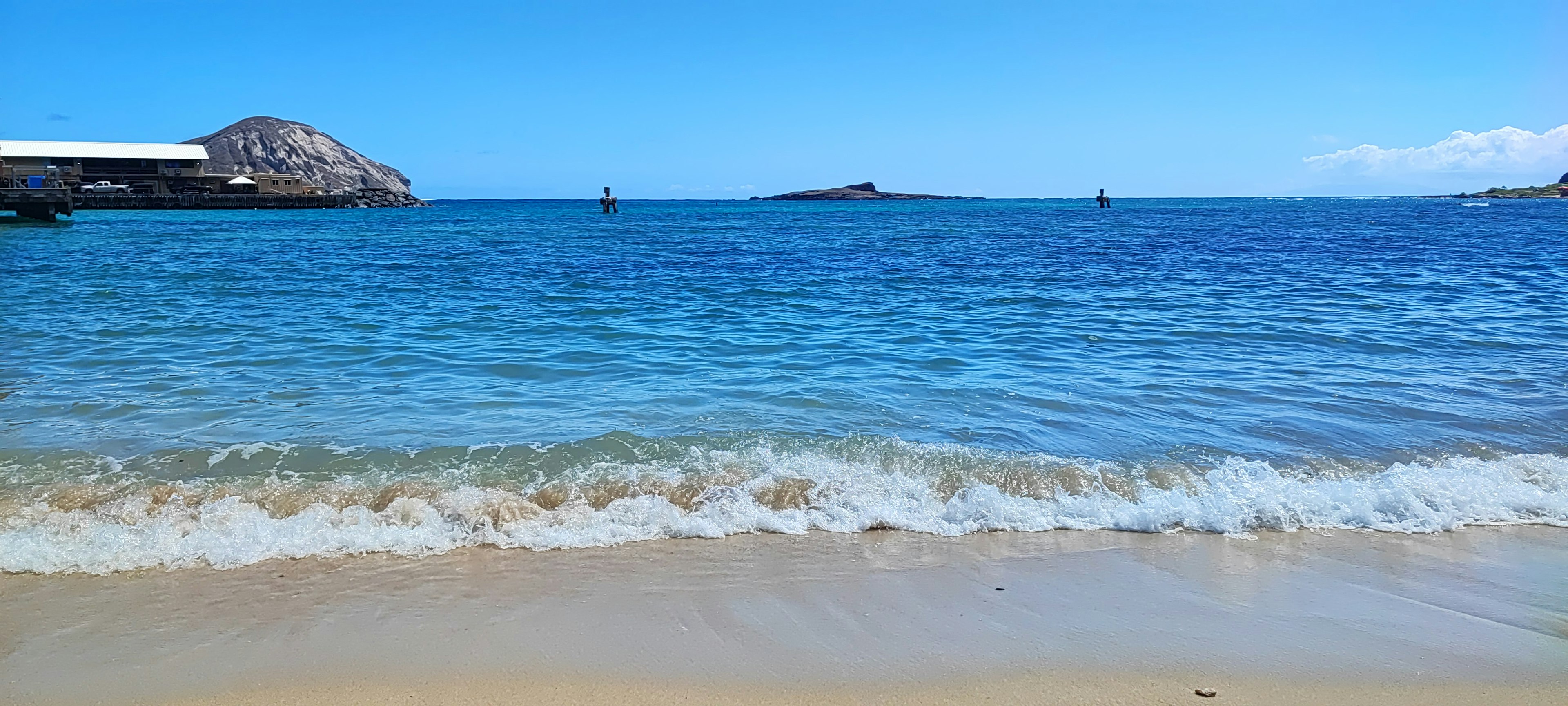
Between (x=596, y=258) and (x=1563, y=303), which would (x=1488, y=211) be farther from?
(x=596, y=258)

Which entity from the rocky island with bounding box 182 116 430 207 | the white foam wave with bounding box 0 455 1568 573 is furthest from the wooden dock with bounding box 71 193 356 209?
the white foam wave with bounding box 0 455 1568 573

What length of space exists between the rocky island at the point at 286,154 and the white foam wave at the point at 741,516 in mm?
144713

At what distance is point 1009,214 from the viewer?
7419 cm

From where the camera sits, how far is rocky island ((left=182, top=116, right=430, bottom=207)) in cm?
14438

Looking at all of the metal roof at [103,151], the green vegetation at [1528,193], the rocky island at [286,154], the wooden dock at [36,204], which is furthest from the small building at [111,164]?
the green vegetation at [1528,193]

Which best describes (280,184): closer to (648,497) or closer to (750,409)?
(750,409)

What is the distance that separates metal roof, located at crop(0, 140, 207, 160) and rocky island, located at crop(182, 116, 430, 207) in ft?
163

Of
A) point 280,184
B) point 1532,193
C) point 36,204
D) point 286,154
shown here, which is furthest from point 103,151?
point 1532,193

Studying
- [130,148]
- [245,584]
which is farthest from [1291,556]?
[130,148]

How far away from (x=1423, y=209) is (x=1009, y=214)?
38.0 metres

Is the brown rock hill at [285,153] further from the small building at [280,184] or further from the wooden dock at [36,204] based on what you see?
the wooden dock at [36,204]

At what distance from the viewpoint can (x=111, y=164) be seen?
8219 centimetres

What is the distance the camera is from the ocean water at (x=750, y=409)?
16.9 feet

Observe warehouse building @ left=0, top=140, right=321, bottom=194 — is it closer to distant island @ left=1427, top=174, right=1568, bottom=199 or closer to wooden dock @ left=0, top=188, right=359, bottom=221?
wooden dock @ left=0, top=188, right=359, bottom=221
